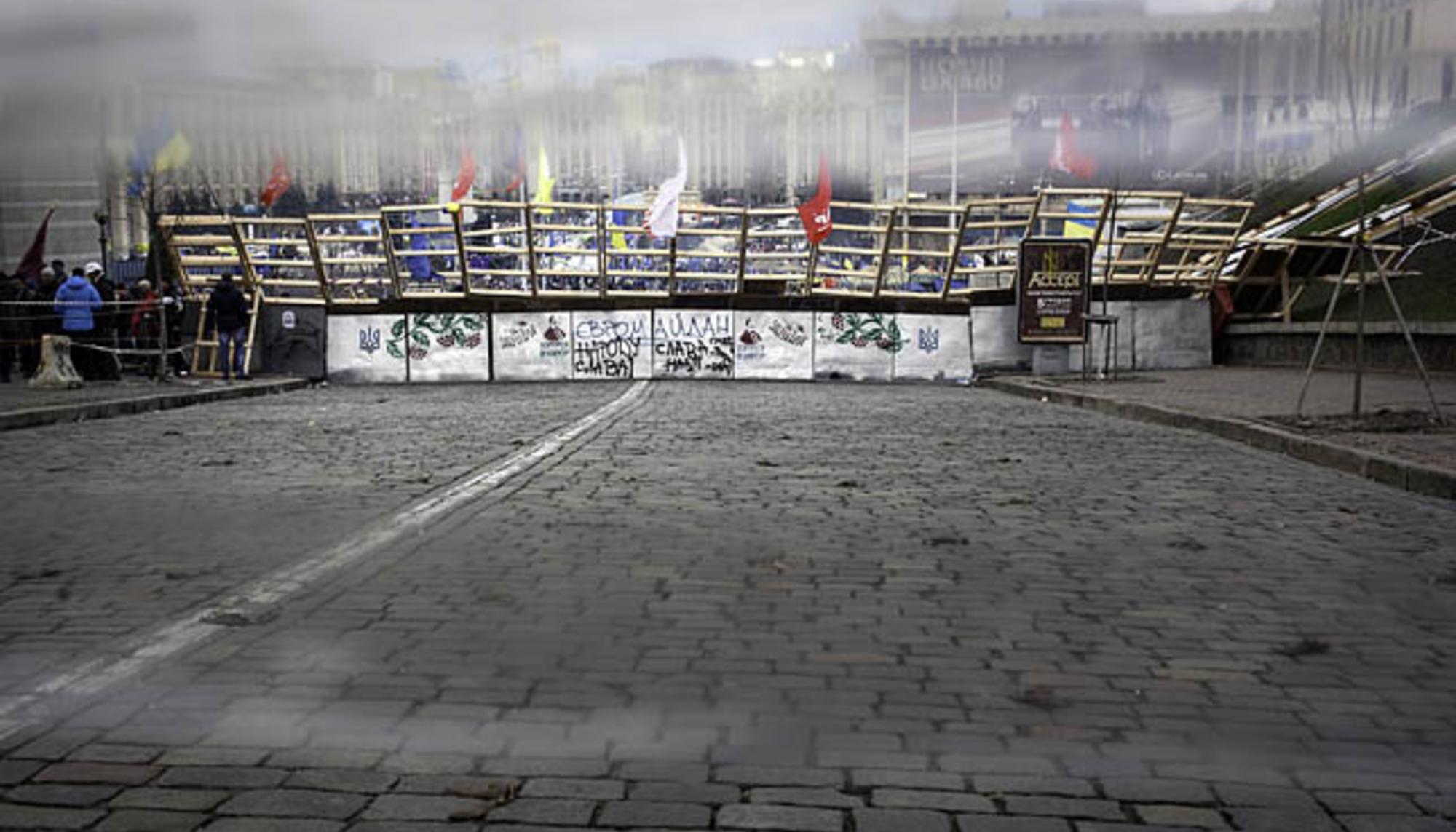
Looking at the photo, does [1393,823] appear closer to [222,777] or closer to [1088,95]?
[222,777]

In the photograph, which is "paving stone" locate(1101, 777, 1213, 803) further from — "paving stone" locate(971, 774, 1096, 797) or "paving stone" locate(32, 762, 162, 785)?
"paving stone" locate(32, 762, 162, 785)

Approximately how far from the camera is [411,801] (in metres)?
3.55

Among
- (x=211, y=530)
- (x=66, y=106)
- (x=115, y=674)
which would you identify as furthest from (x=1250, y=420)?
(x=66, y=106)

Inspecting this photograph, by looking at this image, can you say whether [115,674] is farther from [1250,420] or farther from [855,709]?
[1250,420]

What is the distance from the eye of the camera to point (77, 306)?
69.6 ft

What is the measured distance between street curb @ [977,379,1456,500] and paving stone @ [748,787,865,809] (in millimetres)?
7181

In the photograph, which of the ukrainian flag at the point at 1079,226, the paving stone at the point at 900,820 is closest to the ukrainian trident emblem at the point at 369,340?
the ukrainian flag at the point at 1079,226

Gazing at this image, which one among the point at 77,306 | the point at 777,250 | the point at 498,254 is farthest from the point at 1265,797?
the point at 777,250

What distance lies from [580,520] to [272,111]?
13.9 feet

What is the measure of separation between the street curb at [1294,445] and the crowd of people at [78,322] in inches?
555

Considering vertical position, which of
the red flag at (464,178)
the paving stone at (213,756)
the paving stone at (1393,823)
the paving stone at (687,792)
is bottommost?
the paving stone at (1393,823)

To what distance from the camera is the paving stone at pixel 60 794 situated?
351 cm

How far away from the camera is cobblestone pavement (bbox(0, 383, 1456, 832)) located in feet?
11.9

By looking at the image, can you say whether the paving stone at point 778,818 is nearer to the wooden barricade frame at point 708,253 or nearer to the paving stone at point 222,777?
the paving stone at point 222,777
